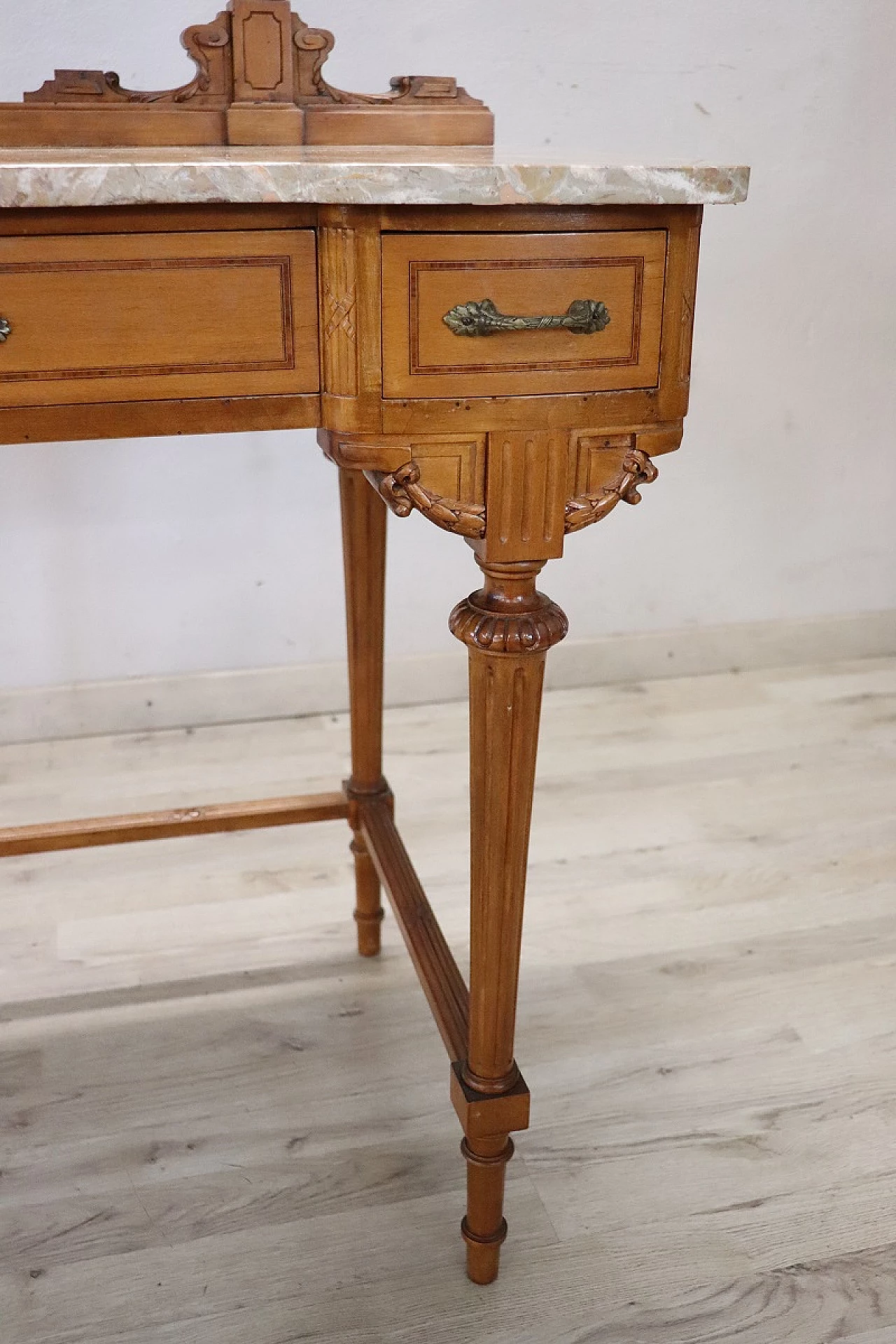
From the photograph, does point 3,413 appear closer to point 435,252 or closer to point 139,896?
point 435,252

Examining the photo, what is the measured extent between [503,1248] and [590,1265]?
0.09 metres

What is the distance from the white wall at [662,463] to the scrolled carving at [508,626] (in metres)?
1.24

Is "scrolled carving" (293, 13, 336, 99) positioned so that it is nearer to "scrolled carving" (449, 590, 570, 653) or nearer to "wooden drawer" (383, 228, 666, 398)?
"wooden drawer" (383, 228, 666, 398)

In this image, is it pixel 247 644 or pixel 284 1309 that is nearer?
pixel 284 1309

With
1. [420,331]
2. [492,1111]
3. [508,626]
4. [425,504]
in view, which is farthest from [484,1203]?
[420,331]

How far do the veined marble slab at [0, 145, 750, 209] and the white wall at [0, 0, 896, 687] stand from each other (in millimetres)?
1249

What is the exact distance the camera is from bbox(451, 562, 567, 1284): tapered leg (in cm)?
95

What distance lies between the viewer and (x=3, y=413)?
84 cm

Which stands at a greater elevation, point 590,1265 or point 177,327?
point 177,327

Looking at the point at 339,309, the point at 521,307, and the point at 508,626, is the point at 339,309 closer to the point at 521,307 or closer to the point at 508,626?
the point at 521,307

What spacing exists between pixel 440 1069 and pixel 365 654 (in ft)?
1.63

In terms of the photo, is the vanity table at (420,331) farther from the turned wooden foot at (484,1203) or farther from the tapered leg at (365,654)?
the tapered leg at (365,654)

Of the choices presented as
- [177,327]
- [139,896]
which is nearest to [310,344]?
[177,327]

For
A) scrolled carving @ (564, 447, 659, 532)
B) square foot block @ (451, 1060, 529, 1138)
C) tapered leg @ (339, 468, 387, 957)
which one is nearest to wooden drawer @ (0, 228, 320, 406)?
scrolled carving @ (564, 447, 659, 532)
